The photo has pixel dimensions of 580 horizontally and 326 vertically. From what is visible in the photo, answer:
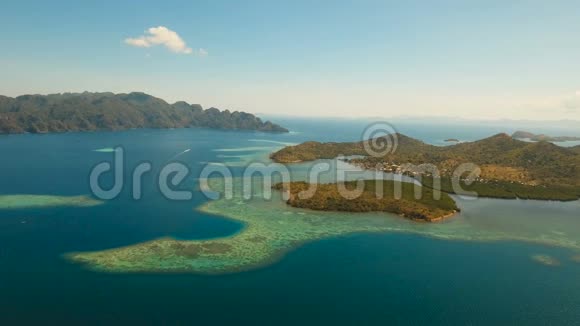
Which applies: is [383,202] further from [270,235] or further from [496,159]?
[496,159]

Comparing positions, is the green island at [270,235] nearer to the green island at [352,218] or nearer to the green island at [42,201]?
the green island at [352,218]

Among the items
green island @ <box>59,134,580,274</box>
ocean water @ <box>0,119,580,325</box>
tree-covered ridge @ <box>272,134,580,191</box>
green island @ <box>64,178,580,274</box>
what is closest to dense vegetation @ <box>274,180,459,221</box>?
green island @ <box>59,134,580,274</box>

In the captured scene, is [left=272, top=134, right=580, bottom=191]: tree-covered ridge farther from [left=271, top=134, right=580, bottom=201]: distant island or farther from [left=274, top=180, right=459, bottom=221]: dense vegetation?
[left=274, top=180, right=459, bottom=221]: dense vegetation

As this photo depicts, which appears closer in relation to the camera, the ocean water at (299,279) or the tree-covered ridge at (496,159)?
the ocean water at (299,279)

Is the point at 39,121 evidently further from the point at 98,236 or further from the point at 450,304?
the point at 450,304

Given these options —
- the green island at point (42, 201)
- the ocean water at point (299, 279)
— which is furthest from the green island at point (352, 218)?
the green island at point (42, 201)

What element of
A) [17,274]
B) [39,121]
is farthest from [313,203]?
[39,121]
